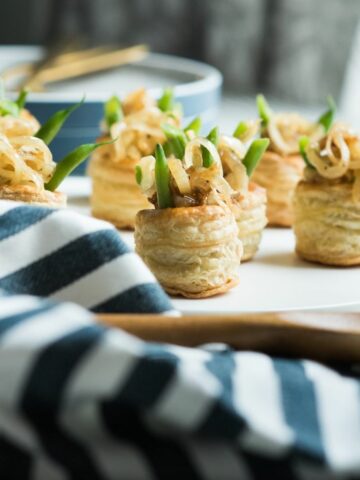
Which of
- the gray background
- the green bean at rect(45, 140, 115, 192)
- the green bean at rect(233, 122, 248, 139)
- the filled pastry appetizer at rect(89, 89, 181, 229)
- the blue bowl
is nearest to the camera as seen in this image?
the green bean at rect(45, 140, 115, 192)

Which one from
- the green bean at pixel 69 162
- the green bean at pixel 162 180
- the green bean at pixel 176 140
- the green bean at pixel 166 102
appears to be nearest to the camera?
the green bean at pixel 162 180

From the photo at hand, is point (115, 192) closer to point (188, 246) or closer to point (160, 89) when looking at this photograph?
point (188, 246)

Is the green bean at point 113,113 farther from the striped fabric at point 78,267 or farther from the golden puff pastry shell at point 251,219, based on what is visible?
the striped fabric at point 78,267

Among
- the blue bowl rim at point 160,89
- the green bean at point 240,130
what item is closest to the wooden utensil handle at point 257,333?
the green bean at point 240,130

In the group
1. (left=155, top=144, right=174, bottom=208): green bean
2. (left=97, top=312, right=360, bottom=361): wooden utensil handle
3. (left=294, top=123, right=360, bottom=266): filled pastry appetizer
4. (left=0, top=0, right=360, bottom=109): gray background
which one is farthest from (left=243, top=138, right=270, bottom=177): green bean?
(left=0, top=0, right=360, bottom=109): gray background

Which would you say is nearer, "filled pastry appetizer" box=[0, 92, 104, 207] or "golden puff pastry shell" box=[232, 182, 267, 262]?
"filled pastry appetizer" box=[0, 92, 104, 207]

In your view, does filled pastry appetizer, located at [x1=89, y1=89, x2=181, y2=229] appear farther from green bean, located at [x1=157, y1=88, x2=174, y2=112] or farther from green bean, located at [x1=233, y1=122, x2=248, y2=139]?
green bean, located at [x1=233, y1=122, x2=248, y2=139]

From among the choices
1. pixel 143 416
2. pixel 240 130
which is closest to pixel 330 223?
pixel 240 130
